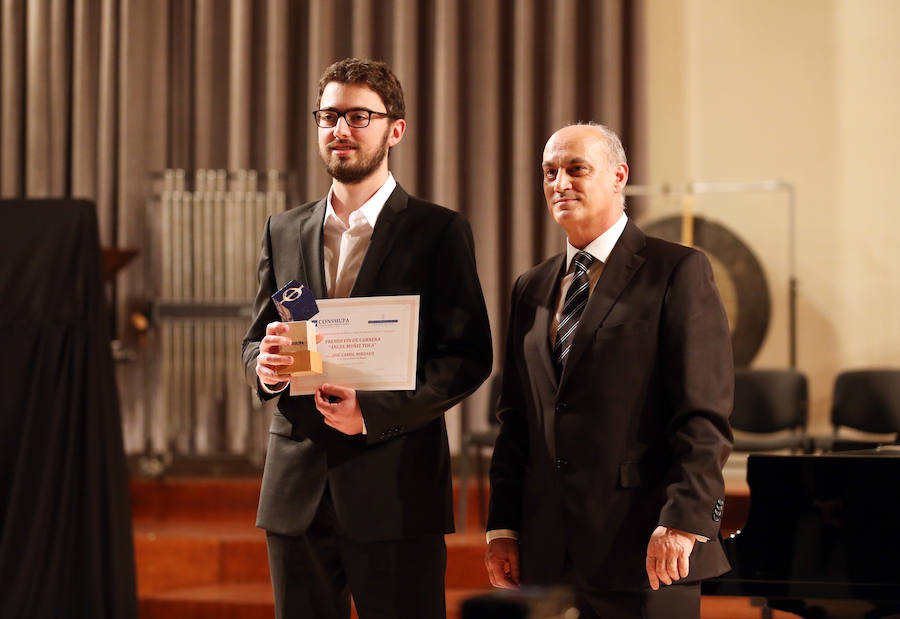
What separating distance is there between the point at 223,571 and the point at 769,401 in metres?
2.80

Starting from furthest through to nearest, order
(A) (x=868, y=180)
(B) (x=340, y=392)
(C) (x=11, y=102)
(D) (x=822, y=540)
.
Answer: (C) (x=11, y=102) → (A) (x=868, y=180) → (D) (x=822, y=540) → (B) (x=340, y=392)

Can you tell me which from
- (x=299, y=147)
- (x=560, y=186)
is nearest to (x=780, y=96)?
(x=299, y=147)

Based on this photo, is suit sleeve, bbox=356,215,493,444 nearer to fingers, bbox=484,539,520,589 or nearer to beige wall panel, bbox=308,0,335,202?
fingers, bbox=484,539,520,589

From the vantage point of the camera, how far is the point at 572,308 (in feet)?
6.16

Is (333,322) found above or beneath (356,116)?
beneath

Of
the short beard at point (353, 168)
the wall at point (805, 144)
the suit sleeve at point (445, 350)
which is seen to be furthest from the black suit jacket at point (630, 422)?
the wall at point (805, 144)

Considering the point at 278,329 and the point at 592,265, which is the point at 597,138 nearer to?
the point at 592,265

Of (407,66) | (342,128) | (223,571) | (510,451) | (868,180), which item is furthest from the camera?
(407,66)

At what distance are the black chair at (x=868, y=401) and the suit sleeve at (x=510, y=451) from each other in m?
3.32

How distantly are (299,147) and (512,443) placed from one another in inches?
176

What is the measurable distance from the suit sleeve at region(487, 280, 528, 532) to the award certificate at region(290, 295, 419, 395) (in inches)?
10.6

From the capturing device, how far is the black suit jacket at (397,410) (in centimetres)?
180

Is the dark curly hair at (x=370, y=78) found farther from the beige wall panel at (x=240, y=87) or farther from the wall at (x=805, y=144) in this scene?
the beige wall panel at (x=240, y=87)

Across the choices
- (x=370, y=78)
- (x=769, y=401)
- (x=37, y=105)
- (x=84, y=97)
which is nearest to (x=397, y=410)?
(x=370, y=78)
